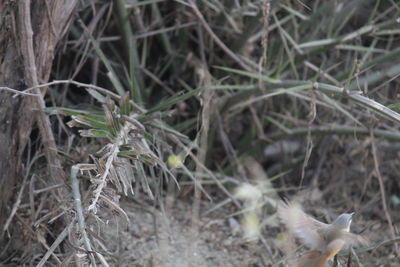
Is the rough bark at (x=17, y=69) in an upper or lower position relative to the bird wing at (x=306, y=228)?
upper

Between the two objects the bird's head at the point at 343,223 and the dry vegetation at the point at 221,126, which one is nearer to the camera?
the bird's head at the point at 343,223

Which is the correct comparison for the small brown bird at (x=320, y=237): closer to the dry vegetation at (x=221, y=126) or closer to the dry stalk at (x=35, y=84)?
the dry vegetation at (x=221, y=126)

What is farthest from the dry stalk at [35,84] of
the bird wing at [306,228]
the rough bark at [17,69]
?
the bird wing at [306,228]

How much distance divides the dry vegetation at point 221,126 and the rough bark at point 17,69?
56mm

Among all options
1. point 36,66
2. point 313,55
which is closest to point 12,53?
point 36,66

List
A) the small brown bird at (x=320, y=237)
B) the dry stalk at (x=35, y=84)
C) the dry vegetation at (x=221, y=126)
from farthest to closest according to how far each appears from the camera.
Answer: the dry vegetation at (x=221, y=126) → the dry stalk at (x=35, y=84) → the small brown bird at (x=320, y=237)

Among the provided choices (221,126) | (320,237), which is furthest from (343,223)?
(221,126)

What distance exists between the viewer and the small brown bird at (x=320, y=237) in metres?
1.24

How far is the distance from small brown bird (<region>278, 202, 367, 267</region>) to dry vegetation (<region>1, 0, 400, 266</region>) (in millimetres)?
189

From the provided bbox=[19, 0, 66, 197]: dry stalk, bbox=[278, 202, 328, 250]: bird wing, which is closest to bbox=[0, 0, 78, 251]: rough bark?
bbox=[19, 0, 66, 197]: dry stalk

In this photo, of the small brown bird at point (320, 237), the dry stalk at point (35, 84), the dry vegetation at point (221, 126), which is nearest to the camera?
the small brown bird at point (320, 237)

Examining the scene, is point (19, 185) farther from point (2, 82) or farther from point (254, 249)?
point (254, 249)

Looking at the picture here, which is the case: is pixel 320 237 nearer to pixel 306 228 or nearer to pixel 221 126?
pixel 306 228

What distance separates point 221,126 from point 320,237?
2.30 ft
